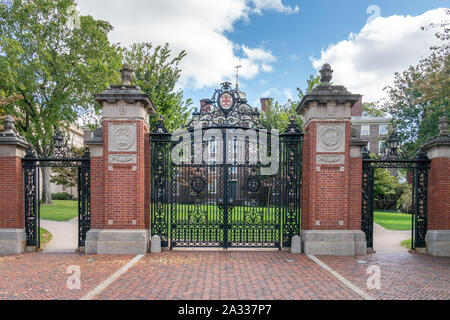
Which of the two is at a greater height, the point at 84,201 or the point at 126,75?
the point at 126,75

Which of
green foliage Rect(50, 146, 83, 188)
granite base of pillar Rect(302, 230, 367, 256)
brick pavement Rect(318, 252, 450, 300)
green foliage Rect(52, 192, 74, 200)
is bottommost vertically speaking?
green foliage Rect(52, 192, 74, 200)

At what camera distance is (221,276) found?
20.3 ft

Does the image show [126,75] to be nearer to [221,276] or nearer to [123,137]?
[123,137]

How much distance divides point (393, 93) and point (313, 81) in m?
11.4

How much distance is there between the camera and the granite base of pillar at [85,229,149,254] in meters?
8.01

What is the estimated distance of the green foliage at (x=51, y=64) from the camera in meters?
18.5

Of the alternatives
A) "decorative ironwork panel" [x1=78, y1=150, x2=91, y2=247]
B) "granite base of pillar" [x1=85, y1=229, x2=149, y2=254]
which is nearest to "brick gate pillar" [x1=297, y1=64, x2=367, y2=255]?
"granite base of pillar" [x1=85, y1=229, x2=149, y2=254]

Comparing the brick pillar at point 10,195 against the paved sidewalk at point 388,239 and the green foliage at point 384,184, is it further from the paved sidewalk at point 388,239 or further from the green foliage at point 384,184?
the green foliage at point 384,184

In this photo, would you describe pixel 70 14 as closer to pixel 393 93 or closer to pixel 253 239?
pixel 253 239

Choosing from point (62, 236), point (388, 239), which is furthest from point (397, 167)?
point (62, 236)

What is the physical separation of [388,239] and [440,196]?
13.0 ft

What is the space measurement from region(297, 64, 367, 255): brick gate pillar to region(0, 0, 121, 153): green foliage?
1408cm

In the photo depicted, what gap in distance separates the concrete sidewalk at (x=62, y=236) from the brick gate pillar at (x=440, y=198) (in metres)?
10.3

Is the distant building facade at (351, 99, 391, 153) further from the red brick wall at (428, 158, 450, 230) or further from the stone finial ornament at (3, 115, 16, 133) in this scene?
the stone finial ornament at (3, 115, 16, 133)
